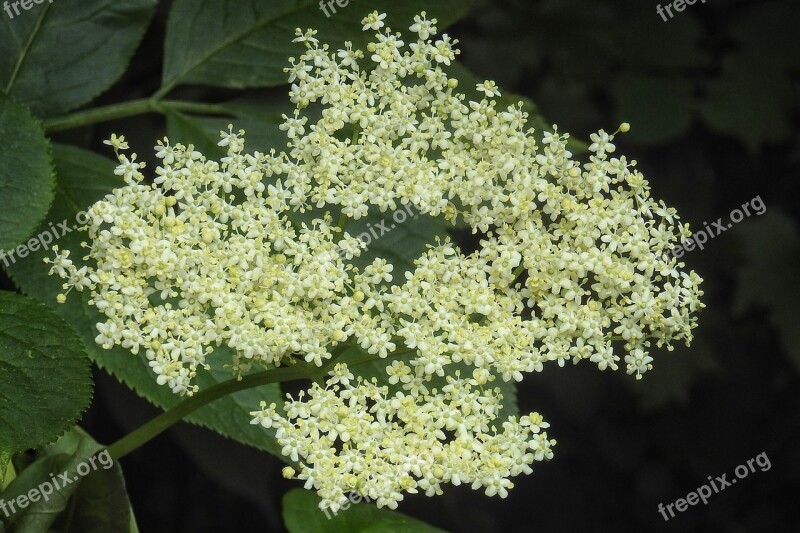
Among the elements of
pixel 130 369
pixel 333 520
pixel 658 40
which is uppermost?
pixel 658 40

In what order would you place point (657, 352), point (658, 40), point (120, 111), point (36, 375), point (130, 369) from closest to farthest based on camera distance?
point (36, 375), point (130, 369), point (120, 111), point (658, 40), point (657, 352)

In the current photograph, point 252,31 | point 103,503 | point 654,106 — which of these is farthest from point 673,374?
point 103,503

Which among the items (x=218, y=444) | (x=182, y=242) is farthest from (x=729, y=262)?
(x=182, y=242)

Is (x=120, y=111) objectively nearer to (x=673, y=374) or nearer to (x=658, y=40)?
(x=658, y=40)

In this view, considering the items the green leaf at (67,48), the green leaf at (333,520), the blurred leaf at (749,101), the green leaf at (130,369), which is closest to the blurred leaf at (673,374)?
the blurred leaf at (749,101)

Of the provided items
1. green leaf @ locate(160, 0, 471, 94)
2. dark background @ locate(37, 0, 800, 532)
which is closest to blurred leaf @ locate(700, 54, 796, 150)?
dark background @ locate(37, 0, 800, 532)

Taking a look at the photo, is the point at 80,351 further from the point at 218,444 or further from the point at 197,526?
the point at 197,526

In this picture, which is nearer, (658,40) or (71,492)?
(71,492)
